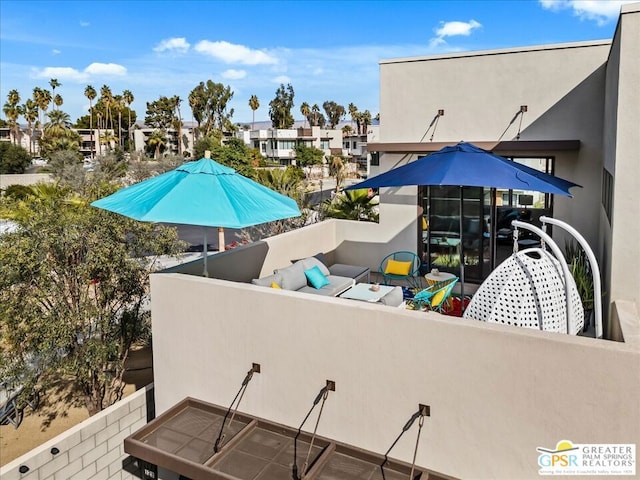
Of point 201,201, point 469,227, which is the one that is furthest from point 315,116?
point 201,201

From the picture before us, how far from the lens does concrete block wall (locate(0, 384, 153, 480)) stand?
6332 mm

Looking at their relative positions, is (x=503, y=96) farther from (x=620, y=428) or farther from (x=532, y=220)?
(x=620, y=428)

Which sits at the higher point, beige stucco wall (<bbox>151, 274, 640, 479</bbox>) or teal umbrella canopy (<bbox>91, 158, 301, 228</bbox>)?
teal umbrella canopy (<bbox>91, 158, 301, 228</bbox>)

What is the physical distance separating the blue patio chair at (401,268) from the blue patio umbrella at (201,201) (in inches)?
157

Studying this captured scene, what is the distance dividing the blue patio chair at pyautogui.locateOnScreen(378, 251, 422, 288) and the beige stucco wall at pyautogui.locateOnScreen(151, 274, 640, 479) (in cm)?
541

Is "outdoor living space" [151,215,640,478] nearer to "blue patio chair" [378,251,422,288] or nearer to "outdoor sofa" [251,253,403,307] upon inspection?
"outdoor sofa" [251,253,403,307]

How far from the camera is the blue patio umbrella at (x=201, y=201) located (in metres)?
6.56

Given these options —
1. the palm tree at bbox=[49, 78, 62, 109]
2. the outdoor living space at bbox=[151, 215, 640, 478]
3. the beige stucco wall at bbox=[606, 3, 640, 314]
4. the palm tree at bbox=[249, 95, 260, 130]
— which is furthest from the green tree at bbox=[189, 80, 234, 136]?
the beige stucco wall at bbox=[606, 3, 640, 314]

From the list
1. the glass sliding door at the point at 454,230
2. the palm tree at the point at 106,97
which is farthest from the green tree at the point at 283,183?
the palm tree at the point at 106,97

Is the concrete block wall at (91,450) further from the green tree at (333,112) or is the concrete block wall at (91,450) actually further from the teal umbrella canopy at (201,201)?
the green tree at (333,112)

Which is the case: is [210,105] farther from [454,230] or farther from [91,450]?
[91,450]

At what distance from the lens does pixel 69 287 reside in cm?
822

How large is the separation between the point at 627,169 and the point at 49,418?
406 inches

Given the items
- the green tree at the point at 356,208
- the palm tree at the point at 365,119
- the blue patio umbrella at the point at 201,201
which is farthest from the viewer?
the palm tree at the point at 365,119
